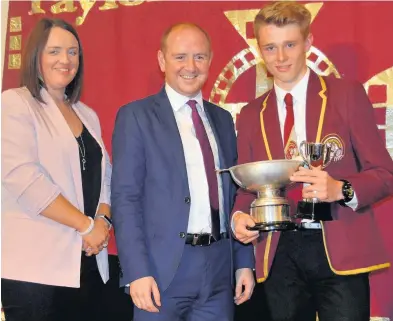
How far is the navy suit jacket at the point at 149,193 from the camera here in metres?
2.41

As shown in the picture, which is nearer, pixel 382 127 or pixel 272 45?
pixel 272 45

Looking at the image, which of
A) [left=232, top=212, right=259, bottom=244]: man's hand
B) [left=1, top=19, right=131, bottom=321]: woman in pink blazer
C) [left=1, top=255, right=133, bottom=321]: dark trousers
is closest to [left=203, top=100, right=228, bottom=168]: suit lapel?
[left=232, top=212, right=259, bottom=244]: man's hand

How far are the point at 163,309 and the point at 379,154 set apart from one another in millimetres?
1026

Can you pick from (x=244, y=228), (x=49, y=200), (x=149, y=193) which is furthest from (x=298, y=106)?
(x=49, y=200)

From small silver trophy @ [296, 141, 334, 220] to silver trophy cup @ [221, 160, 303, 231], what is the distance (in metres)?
0.06

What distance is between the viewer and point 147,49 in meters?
3.66

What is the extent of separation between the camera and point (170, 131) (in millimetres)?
2541

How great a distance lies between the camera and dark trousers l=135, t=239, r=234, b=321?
243 cm

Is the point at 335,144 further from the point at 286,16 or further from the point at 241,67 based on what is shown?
the point at 241,67

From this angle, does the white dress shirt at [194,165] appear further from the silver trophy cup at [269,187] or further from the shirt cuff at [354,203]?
the shirt cuff at [354,203]

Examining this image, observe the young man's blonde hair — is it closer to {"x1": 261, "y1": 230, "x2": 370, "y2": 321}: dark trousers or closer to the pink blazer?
→ {"x1": 261, "y1": 230, "x2": 370, "y2": 321}: dark trousers

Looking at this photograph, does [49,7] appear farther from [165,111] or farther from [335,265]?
[335,265]

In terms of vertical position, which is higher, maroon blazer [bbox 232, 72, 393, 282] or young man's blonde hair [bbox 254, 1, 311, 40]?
young man's blonde hair [bbox 254, 1, 311, 40]

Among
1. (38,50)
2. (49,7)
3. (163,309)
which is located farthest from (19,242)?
(49,7)
